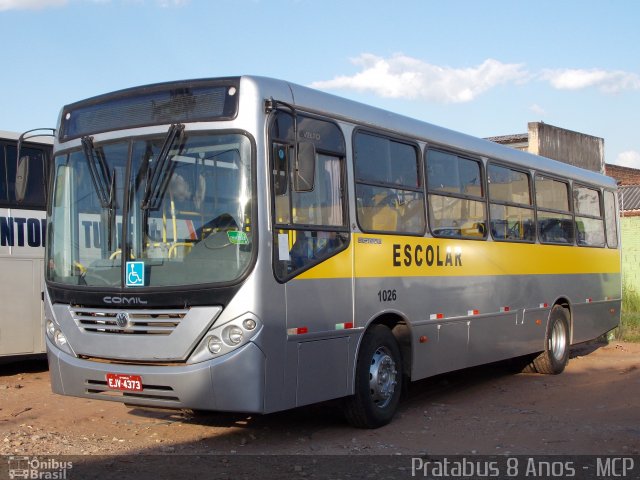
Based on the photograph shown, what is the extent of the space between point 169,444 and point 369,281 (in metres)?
2.45

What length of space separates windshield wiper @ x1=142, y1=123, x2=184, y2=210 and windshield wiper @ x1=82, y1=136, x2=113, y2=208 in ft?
1.39

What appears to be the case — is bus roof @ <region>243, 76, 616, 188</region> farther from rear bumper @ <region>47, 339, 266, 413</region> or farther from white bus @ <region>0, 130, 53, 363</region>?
white bus @ <region>0, 130, 53, 363</region>

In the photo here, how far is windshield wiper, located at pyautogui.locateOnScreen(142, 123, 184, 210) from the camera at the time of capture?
6.96m

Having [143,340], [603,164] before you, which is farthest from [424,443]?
[603,164]

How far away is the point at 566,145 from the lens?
1103 inches

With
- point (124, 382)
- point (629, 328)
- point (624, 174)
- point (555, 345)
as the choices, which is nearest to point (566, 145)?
point (624, 174)

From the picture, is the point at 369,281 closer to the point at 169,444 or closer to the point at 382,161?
the point at 382,161

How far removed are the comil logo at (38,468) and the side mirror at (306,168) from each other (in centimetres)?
296

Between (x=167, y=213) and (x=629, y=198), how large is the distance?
28.7 meters

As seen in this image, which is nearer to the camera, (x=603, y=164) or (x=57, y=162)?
(x=57, y=162)

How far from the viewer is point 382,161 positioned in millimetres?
8562

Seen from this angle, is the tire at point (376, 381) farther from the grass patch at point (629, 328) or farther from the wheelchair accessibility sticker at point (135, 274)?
the grass patch at point (629, 328)

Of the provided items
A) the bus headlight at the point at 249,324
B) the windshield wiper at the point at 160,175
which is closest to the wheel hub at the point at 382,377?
the bus headlight at the point at 249,324

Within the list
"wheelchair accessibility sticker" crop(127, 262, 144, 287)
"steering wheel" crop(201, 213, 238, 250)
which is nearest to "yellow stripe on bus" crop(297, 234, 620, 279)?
"steering wheel" crop(201, 213, 238, 250)
